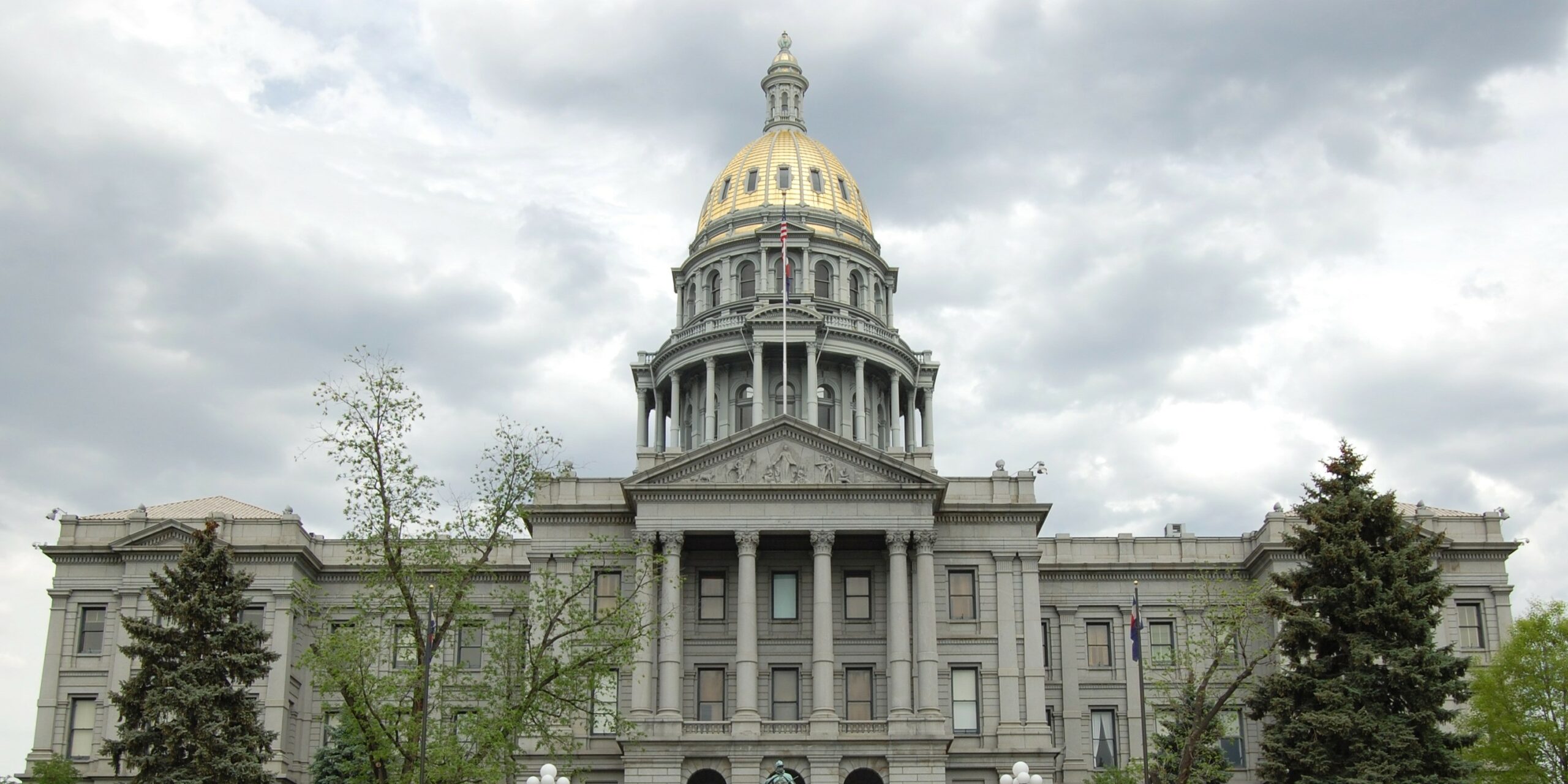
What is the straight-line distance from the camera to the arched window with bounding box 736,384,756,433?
256ft

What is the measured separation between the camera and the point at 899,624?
181ft

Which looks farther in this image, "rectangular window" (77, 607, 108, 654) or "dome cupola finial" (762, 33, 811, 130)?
"dome cupola finial" (762, 33, 811, 130)

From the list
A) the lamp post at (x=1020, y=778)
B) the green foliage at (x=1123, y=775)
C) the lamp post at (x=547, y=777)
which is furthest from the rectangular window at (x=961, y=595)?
the lamp post at (x=547, y=777)

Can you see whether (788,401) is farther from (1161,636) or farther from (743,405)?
(1161,636)

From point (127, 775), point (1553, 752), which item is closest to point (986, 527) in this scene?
point (1553, 752)

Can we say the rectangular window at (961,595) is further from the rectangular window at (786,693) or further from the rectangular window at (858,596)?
the rectangular window at (786,693)

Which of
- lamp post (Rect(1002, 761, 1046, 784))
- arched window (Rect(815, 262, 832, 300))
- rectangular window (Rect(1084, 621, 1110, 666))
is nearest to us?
lamp post (Rect(1002, 761, 1046, 784))

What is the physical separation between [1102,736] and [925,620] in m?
12.3

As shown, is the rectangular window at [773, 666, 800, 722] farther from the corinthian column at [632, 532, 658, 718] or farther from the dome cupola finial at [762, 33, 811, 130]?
the dome cupola finial at [762, 33, 811, 130]

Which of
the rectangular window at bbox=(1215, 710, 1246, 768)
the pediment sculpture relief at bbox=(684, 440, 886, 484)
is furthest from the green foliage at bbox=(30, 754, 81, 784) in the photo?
the rectangular window at bbox=(1215, 710, 1246, 768)

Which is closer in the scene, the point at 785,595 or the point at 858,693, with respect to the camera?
the point at 858,693

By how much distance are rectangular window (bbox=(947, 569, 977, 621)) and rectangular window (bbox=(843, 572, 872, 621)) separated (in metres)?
2.79

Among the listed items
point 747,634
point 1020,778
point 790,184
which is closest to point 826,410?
point 790,184

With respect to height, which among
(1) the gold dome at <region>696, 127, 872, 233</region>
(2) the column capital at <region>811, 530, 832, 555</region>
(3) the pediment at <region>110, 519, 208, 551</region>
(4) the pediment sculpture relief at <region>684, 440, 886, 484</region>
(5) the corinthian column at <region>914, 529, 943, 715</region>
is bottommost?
(5) the corinthian column at <region>914, 529, 943, 715</region>
